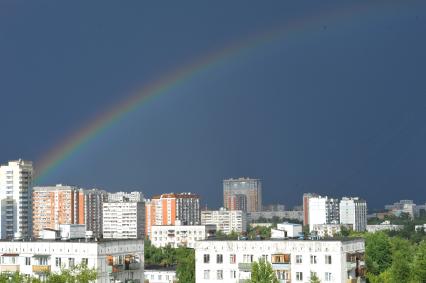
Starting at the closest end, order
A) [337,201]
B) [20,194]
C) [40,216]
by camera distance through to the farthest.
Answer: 1. [20,194]
2. [40,216]
3. [337,201]

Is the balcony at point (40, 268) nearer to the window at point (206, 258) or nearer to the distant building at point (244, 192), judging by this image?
the window at point (206, 258)

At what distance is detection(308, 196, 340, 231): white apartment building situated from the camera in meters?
104

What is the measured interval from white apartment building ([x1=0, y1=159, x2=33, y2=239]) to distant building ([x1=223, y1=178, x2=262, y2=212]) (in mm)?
88439

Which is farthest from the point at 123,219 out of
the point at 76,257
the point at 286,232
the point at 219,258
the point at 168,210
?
the point at 76,257

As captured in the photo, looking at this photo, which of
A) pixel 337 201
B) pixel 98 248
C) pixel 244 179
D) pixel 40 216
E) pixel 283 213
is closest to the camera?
pixel 98 248

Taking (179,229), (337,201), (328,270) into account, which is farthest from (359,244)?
(337,201)

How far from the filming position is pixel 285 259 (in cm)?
2383

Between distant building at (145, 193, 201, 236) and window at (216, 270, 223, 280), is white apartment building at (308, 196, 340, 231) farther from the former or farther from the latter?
window at (216, 270, 223, 280)

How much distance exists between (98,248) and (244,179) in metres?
144

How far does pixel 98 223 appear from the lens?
87.5 meters

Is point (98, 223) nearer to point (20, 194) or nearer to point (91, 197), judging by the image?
point (91, 197)

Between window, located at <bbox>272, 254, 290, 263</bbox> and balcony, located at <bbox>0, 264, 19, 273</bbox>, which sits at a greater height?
window, located at <bbox>272, 254, 290, 263</bbox>

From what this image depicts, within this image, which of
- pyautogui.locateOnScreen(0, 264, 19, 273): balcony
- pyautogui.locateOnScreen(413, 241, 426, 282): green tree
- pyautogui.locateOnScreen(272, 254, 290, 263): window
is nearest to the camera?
pyautogui.locateOnScreen(413, 241, 426, 282): green tree

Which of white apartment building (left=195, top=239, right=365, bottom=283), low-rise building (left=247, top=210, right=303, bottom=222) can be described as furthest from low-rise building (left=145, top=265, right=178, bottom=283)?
low-rise building (left=247, top=210, right=303, bottom=222)
